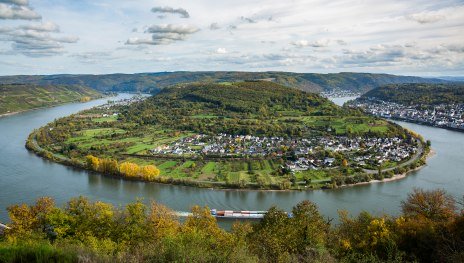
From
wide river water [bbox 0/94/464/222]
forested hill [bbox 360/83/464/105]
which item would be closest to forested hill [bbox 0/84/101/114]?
wide river water [bbox 0/94/464/222]

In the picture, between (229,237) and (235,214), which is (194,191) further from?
(229,237)

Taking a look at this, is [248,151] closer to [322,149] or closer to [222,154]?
[222,154]

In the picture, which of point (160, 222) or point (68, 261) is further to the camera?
point (160, 222)

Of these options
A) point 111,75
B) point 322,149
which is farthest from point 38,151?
point 111,75

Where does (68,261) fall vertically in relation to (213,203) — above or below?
above

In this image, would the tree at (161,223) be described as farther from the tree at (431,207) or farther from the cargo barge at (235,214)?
the tree at (431,207)

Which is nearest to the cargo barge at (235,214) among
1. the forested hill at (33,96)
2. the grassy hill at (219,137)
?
the grassy hill at (219,137)
